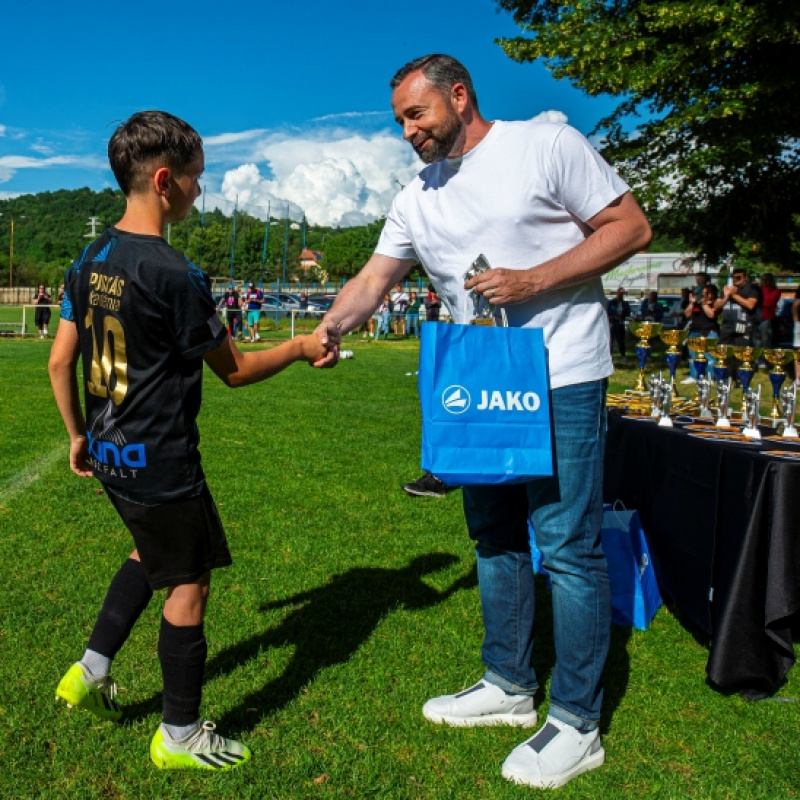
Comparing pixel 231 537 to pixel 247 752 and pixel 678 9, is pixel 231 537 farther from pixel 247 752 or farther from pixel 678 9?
pixel 678 9

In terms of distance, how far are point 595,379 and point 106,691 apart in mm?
1907

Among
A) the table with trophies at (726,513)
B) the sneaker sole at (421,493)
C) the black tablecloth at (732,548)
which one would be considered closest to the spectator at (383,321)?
the sneaker sole at (421,493)

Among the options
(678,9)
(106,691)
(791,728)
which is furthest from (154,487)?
(678,9)

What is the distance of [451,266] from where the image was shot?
2.68 meters

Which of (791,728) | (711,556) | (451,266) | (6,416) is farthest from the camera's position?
(6,416)

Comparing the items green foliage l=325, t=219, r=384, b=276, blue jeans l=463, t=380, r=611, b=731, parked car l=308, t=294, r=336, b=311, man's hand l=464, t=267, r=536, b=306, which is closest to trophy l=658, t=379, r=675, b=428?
blue jeans l=463, t=380, r=611, b=731

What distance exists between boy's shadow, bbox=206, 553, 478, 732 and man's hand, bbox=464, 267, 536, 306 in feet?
5.47

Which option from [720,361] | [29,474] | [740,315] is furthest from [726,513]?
[740,315]

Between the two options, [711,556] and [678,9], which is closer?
[711,556]

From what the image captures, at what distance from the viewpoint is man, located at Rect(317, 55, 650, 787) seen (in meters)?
2.40

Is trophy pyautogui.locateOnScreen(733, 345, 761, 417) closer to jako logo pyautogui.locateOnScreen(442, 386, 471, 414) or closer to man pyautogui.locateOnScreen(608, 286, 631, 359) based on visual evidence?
jako logo pyautogui.locateOnScreen(442, 386, 471, 414)

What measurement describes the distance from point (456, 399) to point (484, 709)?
1.21 m

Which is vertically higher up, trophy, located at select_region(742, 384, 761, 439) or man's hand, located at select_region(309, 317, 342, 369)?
man's hand, located at select_region(309, 317, 342, 369)

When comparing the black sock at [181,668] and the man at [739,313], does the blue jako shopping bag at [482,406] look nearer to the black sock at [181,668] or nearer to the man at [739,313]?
the black sock at [181,668]
